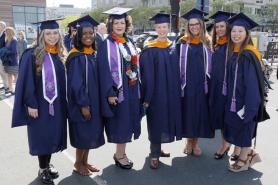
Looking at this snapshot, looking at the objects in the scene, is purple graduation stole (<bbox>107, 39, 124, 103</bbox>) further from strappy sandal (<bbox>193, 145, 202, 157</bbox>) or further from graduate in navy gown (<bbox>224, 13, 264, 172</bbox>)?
strappy sandal (<bbox>193, 145, 202, 157</bbox>)

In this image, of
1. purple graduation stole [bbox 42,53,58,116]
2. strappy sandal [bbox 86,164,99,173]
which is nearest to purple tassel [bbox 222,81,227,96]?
strappy sandal [bbox 86,164,99,173]

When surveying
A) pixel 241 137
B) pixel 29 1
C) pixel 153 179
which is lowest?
pixel 153 179

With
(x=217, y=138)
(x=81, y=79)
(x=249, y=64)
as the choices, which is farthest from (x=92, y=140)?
(x=217, y=138)

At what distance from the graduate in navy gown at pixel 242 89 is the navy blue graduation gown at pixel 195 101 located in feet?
1.07

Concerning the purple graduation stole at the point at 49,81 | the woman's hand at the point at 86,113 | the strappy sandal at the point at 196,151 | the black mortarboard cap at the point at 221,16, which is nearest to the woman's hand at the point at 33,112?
the purple graduation stole at the point at 49,81

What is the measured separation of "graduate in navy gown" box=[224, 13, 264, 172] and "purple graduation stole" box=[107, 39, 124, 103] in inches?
53.5

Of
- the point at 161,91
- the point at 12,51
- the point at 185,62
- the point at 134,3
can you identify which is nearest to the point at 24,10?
the point at 12,51

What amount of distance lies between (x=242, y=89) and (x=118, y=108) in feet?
4.91

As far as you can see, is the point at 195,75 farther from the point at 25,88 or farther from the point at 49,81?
the point at 25,88

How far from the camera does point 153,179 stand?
3.93 metres

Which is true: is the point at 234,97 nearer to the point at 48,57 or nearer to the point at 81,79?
the point at 81,79

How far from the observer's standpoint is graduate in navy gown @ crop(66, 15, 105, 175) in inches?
141

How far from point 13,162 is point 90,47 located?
78.6 inches

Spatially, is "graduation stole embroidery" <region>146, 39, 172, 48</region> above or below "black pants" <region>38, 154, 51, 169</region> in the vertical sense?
above
